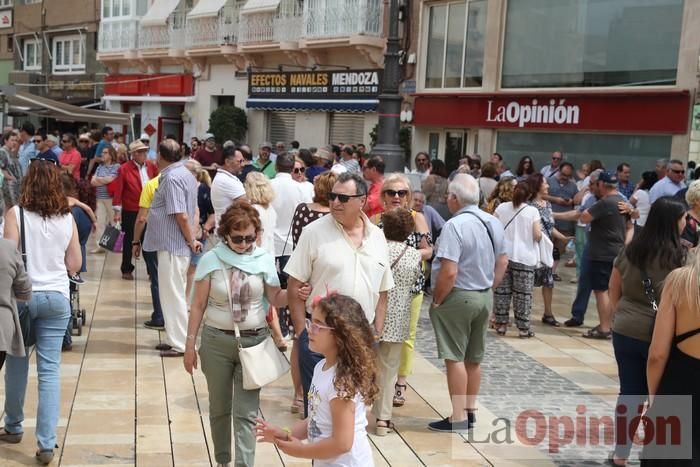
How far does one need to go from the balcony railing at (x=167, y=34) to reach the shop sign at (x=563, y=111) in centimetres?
1191

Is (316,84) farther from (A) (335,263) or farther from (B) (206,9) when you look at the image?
(A) (335,263)

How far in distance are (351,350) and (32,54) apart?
40271 mm

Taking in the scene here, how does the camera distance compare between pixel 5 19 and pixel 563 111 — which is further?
pixel 5 19

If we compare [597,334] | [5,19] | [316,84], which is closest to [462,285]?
[597,334]

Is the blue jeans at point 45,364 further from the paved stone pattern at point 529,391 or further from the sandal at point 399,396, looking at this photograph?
the paved stone pattern at point 529,391

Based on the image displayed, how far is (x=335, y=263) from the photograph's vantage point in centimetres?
490

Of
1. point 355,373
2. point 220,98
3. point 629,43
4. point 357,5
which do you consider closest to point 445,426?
point 355,373

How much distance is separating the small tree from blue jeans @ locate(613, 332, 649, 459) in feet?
71.8

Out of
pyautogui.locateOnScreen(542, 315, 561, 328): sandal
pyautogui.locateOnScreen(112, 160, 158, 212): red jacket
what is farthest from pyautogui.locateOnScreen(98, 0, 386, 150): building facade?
pyautogui.locateOnScreen(542, 315, 561, 328): sandal

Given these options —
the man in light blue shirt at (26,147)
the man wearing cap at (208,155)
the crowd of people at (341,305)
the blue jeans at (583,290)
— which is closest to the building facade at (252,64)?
the man wearing cap at (208,155)

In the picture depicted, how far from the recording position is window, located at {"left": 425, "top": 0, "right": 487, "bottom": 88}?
19.6m

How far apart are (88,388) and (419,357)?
3.06 metres

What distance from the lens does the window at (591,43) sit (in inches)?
609

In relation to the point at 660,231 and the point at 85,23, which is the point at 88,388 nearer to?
the point at 660,231
